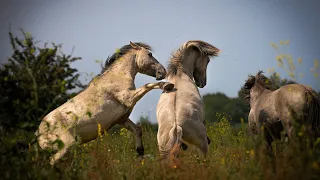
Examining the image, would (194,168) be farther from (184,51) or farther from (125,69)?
(125,69)

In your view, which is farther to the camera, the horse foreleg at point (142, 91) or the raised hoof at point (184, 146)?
the horse foreleg at point (142, 91)

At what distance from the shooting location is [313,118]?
7.89 metres

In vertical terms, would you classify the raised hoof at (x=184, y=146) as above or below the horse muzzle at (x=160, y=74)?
below

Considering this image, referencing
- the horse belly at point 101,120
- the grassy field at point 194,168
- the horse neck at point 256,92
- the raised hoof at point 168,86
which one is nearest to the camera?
the grassy field at point 194,168

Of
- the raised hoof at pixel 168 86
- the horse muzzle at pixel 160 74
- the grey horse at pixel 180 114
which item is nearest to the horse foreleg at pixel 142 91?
the grey horse at pixel 180 114

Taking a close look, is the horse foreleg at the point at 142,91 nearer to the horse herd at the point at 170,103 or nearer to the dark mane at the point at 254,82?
the horse herd at the point at 170,103

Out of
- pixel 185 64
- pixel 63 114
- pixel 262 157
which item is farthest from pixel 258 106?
pixel 262 157

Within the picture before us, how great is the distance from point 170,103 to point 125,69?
261cm

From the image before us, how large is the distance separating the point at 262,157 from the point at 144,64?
593 centimetres

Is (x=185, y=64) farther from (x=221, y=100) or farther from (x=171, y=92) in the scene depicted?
(x=221, y=100)

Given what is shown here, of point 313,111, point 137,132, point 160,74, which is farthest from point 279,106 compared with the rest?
point 137,132

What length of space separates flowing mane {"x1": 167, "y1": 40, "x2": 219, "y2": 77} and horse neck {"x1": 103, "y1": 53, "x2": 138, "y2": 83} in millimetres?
1227

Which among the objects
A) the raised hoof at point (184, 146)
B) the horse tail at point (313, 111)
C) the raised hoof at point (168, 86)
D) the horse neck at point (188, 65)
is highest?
the horse neck at point (188, 65)

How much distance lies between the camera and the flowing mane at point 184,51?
924 centimetres
